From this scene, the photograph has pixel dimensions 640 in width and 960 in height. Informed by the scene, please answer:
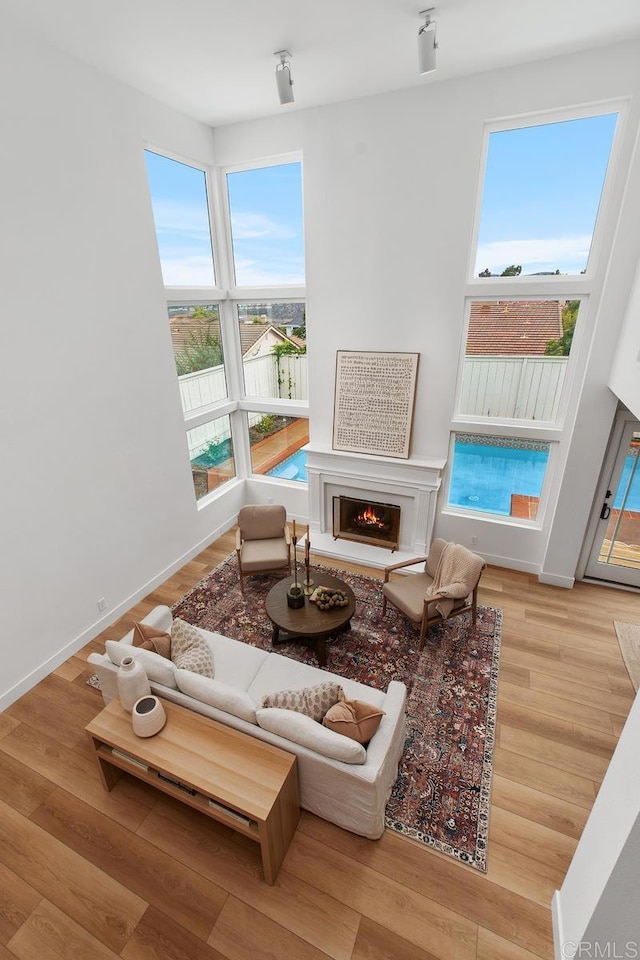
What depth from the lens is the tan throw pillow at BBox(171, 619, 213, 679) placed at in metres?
3.20

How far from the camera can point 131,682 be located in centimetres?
278

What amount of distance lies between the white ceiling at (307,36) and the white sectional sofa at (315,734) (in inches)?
175

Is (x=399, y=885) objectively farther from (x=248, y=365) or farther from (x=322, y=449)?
(x=248, y=365)

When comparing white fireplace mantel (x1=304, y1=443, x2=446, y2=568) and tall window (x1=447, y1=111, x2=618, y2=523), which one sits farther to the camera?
white fireplace mantel (x1=304, y1=443, x2=446, y2=568)

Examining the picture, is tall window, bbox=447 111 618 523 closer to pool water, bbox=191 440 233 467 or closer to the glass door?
the glass door

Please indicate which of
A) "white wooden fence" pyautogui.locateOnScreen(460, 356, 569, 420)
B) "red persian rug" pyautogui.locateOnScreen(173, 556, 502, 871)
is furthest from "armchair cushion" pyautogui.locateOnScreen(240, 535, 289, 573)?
"white wooden fence" pyautogui.locateOnScreen(460, 356, 569, 420)

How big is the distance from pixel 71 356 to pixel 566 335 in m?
4.77

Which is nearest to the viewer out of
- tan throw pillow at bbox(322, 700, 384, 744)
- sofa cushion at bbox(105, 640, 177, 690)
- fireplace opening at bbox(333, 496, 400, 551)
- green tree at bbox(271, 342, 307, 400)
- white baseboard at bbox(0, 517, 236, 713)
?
tan throw pillow at bbox(322, 700, 384, 744)

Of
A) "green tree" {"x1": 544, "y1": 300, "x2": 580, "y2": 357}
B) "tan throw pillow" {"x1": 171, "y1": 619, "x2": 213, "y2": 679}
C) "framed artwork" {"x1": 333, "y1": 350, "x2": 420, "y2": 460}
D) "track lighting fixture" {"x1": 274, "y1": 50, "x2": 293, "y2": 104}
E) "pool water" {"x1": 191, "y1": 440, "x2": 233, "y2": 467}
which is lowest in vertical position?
"tan throw pillow" {"x1": 171, "y1": 619, "x2": 213, "y2": 679}

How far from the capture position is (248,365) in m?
6.18

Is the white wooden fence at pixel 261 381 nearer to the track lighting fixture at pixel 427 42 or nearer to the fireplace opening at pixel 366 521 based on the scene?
the fireplace opening at pixel 366 521

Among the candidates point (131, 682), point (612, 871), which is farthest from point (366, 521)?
point (612, 871)

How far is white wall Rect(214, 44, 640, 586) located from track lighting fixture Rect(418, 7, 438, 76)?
1.17 m

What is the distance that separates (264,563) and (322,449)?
1.67 m
